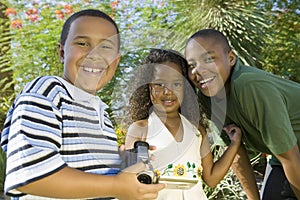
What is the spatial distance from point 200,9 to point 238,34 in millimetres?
467

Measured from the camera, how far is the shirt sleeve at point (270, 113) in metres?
1.66

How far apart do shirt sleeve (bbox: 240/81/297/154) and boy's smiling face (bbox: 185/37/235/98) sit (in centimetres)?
20

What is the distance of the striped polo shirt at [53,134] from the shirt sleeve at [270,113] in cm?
67

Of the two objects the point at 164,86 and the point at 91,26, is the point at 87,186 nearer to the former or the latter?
the point at 91,26

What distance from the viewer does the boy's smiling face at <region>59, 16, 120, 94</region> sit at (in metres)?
1.17

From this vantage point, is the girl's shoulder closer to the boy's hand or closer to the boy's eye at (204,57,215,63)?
the boy's eye at (204,57,215,63)

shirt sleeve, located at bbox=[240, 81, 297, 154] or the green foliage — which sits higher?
the green foliage

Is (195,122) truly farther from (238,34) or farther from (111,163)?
(238,34)

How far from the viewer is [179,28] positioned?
3.99 meters

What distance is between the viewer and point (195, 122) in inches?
80.4

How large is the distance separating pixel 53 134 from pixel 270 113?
97 centimetres

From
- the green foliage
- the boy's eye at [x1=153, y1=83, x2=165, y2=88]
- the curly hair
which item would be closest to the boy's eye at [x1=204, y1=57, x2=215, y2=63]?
the curly hair

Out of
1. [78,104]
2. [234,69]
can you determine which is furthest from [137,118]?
[78,104]

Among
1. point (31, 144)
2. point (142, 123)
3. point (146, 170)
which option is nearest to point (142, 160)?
point (146, 170)
